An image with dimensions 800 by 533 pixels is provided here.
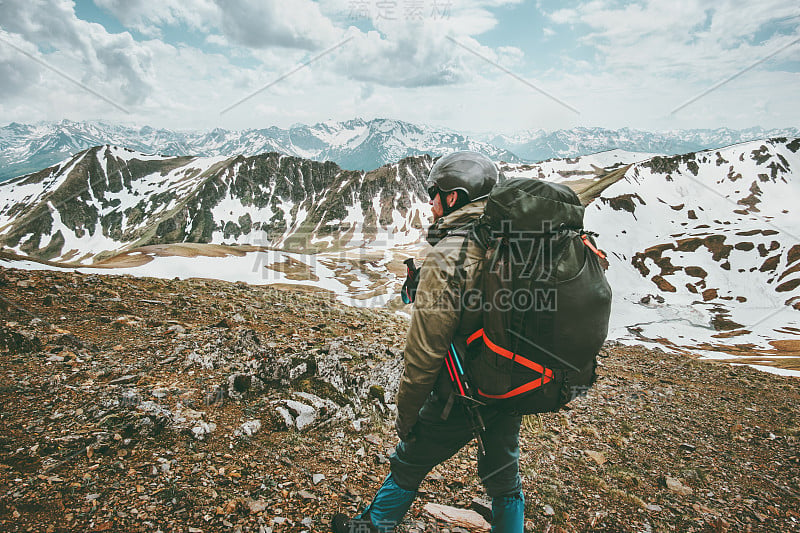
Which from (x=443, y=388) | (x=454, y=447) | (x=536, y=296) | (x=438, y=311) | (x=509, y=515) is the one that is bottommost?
(x=509, y=515)

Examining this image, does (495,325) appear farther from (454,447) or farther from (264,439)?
(264,439)

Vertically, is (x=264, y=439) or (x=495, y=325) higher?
(x=495, y=325)

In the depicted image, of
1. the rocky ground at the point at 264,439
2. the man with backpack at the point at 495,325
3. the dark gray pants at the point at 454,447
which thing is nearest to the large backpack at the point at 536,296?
the man with backpack at the point at 495,325

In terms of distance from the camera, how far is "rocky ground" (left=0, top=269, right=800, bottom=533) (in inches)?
189

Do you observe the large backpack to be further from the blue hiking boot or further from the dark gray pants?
the blue hiking boot

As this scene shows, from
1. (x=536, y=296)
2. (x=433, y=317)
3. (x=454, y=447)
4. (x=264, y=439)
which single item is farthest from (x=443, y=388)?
(x=264, y=439)

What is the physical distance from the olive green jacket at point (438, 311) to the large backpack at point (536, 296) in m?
0.10

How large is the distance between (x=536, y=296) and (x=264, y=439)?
5724 millimetres

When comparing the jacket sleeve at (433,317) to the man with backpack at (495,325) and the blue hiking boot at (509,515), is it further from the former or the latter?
the blue hiking boot at (509,515)

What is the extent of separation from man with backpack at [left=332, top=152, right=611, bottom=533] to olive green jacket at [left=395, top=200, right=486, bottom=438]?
1 centimetres

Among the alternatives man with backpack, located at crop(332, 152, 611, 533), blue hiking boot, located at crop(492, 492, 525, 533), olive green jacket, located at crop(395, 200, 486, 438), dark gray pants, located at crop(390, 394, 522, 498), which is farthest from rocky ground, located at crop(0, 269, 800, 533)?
olive green jacket, located at crop(395, 200, 486, 438)

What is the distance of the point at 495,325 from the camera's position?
3.59 m

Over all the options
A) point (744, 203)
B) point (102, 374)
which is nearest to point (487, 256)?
point (102, 374)

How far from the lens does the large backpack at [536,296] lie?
3.33 metres
